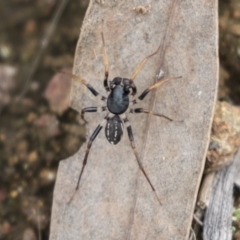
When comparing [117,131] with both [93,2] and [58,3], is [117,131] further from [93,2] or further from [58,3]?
[58,3]

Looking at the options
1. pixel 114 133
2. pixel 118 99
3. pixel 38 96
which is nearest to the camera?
pixel 114 133

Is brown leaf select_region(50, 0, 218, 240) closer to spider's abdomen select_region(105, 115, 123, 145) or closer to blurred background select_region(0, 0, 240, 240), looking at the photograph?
spider's abdomen select_region(105, 115, 123, 145)

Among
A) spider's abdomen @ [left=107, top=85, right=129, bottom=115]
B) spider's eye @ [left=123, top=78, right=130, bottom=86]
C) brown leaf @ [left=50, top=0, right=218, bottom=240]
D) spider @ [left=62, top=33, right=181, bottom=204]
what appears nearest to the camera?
brown leaf @ [left=50, top=0, right=218, bottom=240]

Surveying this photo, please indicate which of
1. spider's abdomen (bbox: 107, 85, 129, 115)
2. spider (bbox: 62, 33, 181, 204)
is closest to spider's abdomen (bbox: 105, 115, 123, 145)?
spider (bbox: 62, 33, 181, 204)

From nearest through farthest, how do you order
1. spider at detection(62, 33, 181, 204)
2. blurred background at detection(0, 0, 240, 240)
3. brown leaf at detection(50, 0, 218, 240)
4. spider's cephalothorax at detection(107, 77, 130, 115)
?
1. brown leaf at detection(50, 0, 218, 240)
2. spider at detection(62, 33, 181, 204)
3. spider's cephalothorax at detection(107, 77, 130, 115)
4. blurred background at detection(0, 0, 240, 240)

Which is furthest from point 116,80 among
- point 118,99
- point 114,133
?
point 114,133

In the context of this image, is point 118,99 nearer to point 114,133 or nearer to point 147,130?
point 114,133

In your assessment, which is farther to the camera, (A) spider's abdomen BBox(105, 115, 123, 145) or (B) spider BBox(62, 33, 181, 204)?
(A) spider's abdomen BBox(105, 115, 123, 145)

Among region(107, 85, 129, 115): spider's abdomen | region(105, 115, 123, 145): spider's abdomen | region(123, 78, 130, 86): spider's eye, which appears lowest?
region(105, 115, 123, 145): spider's abdomen

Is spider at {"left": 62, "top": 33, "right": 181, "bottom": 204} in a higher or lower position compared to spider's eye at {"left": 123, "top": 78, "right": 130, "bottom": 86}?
lower
